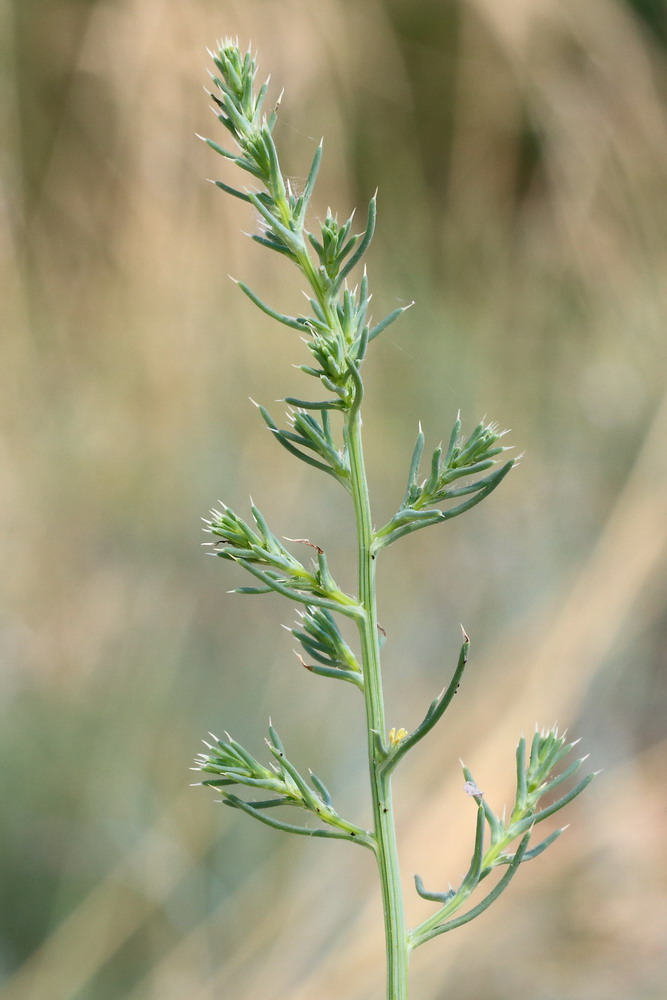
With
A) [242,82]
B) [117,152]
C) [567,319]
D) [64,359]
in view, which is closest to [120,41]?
[117,152]

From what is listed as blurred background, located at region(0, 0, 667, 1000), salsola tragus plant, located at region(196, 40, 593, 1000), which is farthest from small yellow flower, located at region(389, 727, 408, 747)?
blurred background, located at region(0, 0, 667, 1000)

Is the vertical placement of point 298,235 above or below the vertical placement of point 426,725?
above

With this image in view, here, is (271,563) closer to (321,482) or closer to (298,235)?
(298,235)

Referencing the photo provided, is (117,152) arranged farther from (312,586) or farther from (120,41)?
(312,586)

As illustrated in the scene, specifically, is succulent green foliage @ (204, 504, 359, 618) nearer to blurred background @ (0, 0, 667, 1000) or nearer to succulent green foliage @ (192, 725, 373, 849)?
succulent green foliage @ (192, 725, 373, 849)

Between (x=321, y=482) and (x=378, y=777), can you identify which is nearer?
(x=378, y=777)

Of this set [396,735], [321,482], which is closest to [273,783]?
[396,735]
